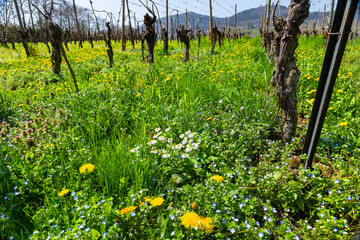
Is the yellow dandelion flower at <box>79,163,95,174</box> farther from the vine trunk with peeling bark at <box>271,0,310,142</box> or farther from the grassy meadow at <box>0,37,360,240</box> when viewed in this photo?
the vine trunk with peeling bark at <box>271,0,310,142</box>

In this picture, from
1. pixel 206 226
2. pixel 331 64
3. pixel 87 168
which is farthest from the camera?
pixel 87 168

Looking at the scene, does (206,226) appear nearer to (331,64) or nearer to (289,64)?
(331,64)

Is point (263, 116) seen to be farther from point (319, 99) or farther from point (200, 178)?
point (200, 178)

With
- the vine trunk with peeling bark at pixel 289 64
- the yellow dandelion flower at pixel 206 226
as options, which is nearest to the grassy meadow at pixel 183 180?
the yellow dandelion flower at pixel 206 226

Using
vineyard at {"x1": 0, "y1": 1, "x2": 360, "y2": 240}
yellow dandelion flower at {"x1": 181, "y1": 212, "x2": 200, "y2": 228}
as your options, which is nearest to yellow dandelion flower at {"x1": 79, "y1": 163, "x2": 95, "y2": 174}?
vineyard at {"x1": 0, "y1": 1, "x2": 360, "y2": 240}

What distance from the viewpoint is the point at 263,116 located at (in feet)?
9.05

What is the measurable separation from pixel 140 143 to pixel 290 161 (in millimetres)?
1521

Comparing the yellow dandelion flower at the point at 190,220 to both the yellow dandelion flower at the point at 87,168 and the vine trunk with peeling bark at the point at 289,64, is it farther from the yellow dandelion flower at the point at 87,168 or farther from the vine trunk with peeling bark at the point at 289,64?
the vine trunk with peeling bark at the point at 289,64

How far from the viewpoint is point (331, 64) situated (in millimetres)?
1521

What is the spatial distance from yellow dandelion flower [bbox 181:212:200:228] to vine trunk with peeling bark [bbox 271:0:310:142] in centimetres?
169

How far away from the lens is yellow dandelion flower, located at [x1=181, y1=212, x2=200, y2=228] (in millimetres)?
1314

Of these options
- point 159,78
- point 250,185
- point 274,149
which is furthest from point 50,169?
point 159,78

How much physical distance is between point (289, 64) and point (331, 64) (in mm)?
780

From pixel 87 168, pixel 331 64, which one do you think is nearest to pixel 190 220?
pixel 87 168
